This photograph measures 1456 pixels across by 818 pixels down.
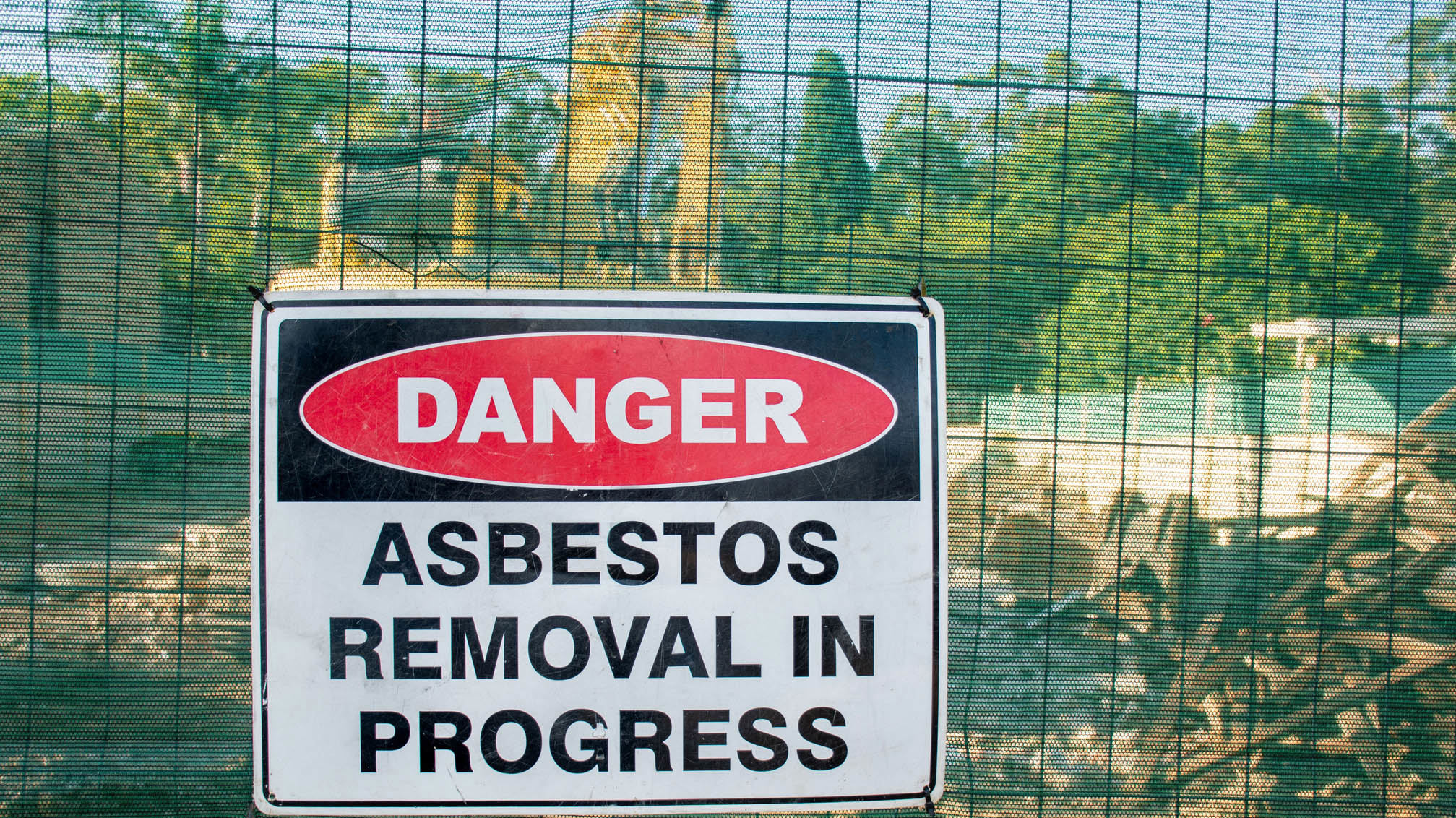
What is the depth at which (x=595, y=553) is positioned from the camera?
1.85 metres

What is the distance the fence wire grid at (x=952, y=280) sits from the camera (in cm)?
194

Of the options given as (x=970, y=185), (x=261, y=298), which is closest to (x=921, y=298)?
(x=970, y=185)

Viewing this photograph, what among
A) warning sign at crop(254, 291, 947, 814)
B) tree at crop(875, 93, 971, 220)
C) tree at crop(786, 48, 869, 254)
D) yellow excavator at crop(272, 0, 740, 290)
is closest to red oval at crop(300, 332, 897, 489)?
warning sign at crop(254, 291, 947, 814)

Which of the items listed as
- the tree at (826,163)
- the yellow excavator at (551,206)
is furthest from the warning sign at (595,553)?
the tree at (826,163)

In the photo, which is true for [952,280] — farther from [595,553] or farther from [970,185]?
[595,553]

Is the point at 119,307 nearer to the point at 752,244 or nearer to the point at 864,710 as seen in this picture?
the point at 752,244

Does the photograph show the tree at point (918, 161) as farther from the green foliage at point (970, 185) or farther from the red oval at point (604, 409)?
the red oval at point (604, 409)

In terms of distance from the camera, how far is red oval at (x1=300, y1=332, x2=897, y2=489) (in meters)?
1.82

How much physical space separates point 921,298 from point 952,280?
0.39ft

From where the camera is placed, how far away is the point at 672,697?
1872 millimetres

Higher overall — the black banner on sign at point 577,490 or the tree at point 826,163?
the tree at point 826,163

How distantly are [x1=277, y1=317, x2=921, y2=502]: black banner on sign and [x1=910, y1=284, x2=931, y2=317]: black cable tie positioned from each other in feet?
0.18

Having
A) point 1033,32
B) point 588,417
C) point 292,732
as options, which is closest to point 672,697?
point 588,417

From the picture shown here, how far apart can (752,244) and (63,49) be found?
168 centimetres
